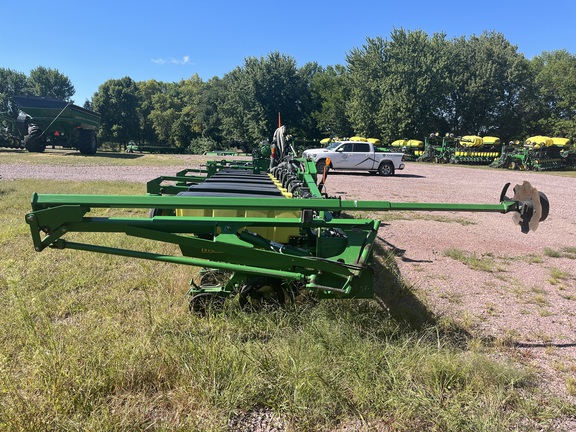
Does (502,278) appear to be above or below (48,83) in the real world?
below

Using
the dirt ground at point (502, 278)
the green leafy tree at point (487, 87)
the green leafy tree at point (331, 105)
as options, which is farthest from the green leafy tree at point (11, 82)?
the dirt ground at point (502, 278)

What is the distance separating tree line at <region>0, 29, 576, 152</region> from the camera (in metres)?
35.4

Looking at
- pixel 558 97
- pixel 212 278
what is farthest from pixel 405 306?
pixel 558 97

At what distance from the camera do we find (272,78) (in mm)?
40031

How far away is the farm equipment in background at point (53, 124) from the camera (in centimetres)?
2336

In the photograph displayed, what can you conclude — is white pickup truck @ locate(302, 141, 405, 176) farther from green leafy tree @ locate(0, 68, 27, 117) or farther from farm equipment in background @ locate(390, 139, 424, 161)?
green leafy tree @ locate(0, 68, 27, 117)

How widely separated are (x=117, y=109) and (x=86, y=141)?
101ft

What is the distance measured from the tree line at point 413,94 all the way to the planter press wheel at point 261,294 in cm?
3501

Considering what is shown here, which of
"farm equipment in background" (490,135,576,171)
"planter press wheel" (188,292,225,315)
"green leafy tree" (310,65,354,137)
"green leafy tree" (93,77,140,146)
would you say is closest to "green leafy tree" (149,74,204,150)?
"green leafy tree" (93,77,140,146)

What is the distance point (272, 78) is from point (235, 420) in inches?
1622

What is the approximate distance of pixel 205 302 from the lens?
10.4ft

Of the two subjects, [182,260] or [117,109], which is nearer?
[182,260]

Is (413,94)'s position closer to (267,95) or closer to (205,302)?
(267,95)

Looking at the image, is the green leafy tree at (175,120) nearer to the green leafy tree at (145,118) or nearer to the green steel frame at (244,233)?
the green leafy tree at (145,118)
